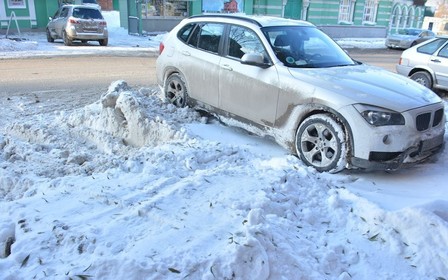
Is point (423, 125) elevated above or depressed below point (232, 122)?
above

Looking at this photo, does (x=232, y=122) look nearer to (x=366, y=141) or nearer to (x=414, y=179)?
(x=366, y=141)

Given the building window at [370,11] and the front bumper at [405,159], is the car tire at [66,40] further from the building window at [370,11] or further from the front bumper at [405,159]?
the building window at [370,11]

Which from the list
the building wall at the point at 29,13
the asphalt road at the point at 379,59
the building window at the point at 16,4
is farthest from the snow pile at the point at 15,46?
the asphalt road at the point at 379,59

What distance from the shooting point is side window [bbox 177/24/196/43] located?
6711 millimetres

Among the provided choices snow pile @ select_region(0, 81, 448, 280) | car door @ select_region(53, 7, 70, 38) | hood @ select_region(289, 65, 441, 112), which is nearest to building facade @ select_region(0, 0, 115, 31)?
car door @ select_region(53, 7, 70, 38)

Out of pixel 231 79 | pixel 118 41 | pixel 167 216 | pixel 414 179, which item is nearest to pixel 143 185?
pixel 167 216

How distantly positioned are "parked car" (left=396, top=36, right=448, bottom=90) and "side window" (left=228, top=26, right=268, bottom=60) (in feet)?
19.8

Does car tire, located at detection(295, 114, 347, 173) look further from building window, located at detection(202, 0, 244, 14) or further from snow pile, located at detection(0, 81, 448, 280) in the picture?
building window, located at detection(202, 0, 244, 14)

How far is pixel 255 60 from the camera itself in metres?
5.24

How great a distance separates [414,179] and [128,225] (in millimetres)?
3108

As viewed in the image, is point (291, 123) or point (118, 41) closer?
point (291, 123)

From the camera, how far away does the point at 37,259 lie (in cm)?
277

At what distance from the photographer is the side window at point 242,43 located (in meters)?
5.59

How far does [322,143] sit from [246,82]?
4.59 ft
